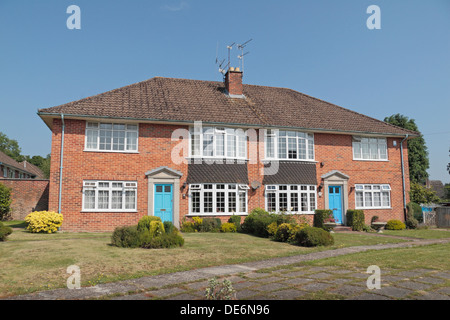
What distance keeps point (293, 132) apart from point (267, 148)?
1.91 m

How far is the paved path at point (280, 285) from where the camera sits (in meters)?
6.43

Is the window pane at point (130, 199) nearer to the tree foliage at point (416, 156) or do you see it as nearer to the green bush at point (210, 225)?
the green bush at point (210, 225)

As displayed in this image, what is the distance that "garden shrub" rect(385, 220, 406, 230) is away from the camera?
69.4 feet

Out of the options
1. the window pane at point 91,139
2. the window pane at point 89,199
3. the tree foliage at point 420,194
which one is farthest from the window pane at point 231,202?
the tree foliage at point 420,194

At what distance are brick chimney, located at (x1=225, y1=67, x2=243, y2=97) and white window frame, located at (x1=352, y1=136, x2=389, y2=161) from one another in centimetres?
796

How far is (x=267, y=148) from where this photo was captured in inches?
816

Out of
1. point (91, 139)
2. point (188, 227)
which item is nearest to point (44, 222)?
point (91, 139)

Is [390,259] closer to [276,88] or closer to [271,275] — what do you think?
[271,275]

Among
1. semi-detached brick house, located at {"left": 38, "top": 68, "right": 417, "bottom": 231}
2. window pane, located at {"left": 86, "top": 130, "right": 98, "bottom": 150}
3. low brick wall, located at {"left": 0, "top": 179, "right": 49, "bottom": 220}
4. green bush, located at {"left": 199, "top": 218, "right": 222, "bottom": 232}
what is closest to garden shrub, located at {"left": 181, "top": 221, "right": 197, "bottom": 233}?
green bush, located at {"left": 199, "top": 218, "right": 222, "bottom": 232}

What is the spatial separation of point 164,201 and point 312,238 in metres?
8.53

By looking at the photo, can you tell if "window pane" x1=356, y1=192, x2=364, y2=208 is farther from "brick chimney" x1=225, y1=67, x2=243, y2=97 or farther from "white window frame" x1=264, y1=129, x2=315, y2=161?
"brick chimney" x1=225, y1=67, x2=243, y2=97
